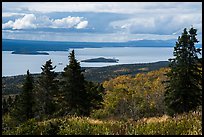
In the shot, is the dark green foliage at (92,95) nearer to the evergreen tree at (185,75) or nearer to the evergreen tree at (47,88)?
the evergreen tree at (47,88)

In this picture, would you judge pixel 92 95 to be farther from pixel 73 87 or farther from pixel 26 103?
pixel 73 87

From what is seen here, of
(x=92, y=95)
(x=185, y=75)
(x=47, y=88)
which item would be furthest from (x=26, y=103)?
(x=185, y=75)

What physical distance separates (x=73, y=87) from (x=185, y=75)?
9.47m

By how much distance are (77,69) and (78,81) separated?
1.08 meters

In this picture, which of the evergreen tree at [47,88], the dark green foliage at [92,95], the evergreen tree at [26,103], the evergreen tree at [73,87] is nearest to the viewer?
the evergreen tree at [73,87]

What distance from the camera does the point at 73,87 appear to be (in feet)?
106

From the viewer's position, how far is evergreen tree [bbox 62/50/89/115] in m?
32.4

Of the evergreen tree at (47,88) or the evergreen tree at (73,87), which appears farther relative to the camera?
the evergreen tree at (47,88)

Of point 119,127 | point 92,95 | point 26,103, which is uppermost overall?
point 119,127

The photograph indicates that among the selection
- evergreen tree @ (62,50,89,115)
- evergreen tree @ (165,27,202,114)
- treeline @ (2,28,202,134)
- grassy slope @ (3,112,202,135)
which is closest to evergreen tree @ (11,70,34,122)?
treeline @ (2,28,202,134)

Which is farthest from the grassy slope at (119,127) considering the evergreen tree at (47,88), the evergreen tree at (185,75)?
the evergreen tree at (47,88)

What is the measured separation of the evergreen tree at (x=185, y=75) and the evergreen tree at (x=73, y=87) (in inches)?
301

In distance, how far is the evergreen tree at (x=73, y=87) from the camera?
32375mm

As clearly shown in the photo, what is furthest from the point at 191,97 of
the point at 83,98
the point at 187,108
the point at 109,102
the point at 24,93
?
the point at 109,102
